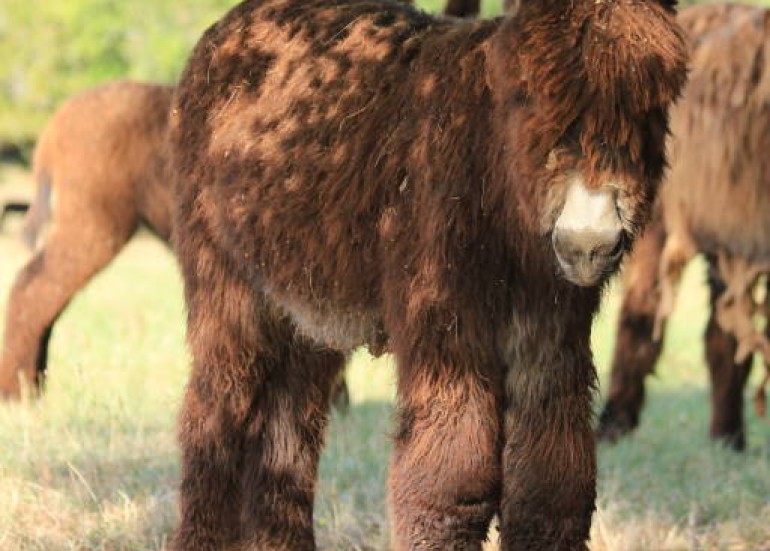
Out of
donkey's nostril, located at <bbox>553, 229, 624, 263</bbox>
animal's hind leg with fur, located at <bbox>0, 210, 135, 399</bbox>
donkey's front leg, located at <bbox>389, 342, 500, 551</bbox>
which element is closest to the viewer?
donkey's nostril, located at <bbox>553, 229, 624, 263</bbox>

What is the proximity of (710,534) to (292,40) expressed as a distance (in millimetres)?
2624

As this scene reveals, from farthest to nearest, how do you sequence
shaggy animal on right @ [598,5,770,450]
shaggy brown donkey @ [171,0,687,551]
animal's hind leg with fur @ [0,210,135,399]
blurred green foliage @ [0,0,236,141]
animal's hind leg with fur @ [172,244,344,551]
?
blurred green foliage @ [0,0,236,141], animal's hind leg with fur @ [0,210,135,399], shaggy animal on right @ [598,5,770,450], animal's hind leg with fur @ [172,244,344,551], shaggy brown donkey @ [171,0,687,551]

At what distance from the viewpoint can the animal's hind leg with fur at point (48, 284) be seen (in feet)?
27.3

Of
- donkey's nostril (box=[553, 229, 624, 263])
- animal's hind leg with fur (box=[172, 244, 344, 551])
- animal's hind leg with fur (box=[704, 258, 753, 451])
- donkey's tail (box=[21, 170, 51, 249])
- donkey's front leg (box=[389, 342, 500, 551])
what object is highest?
donkey's nostril (box=[553, 229, 624, 263])

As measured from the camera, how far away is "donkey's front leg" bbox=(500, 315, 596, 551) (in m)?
3.55

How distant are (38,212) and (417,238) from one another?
5781 millimetres

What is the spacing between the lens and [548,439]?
11.9 feet

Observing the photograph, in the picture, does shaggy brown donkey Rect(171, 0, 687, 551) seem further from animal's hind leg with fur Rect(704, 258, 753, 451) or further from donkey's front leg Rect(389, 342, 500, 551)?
animal's hind leg with fur Rect(704, 258, 753, 451)

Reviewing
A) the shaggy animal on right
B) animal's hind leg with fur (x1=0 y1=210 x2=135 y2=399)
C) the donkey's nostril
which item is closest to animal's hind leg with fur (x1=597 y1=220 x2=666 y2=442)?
the shaggy animal on right

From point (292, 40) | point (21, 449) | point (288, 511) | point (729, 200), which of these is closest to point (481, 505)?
point (288, 511)

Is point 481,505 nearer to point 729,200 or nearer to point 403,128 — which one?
point 403,128

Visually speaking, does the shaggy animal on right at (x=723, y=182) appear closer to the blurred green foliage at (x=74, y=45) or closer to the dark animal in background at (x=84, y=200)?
the dark animal in background at (x=84, y=200)

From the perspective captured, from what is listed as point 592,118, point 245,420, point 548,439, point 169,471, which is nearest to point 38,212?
point 169,471

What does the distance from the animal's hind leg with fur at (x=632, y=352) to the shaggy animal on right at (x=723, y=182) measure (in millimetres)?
24
